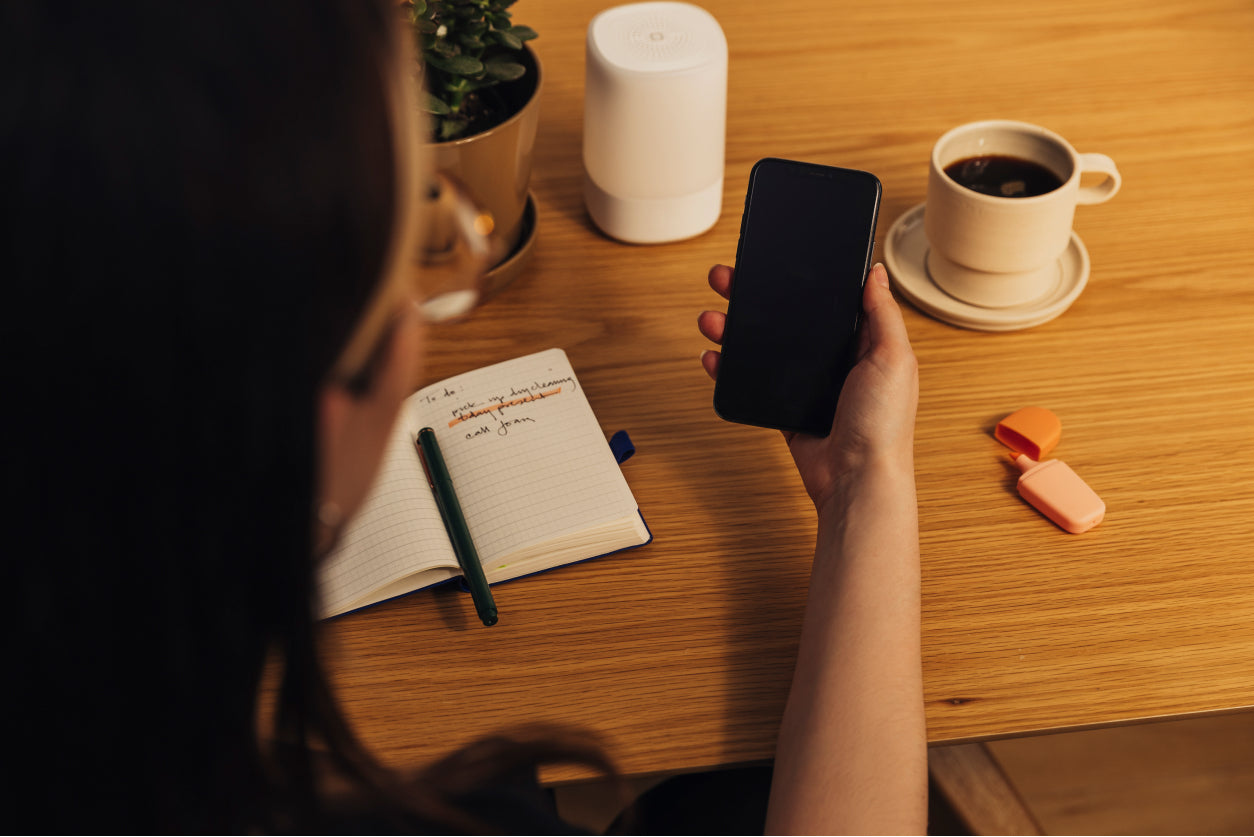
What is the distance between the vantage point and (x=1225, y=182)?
3.41ft

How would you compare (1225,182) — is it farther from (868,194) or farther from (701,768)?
(701,768)

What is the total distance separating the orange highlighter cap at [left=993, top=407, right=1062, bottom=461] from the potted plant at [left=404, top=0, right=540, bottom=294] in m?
0.47

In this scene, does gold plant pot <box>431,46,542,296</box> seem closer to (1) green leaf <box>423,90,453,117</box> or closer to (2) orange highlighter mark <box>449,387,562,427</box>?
(1) green leaf <box>423,90,453,117</box>

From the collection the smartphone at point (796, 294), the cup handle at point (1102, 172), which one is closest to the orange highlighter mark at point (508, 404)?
the smartphone at point (796, 294)

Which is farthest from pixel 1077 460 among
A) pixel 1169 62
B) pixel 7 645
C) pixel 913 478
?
pixel 7 645

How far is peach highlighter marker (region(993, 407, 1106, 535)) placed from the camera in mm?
772

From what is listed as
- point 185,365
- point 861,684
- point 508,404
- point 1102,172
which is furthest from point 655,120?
point 185,365

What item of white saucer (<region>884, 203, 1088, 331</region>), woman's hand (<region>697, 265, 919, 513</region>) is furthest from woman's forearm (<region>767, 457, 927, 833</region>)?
white saucer (<region>884, 203, 1088, 331</region>)

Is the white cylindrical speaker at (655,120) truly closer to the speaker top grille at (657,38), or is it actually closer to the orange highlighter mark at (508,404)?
the speaker top grille at (657,38)

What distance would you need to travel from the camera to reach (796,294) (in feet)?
2.68

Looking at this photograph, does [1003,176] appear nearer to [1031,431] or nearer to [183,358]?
[1031,431]

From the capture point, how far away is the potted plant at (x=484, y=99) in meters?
0.84

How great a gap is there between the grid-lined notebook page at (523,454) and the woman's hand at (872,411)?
15cm

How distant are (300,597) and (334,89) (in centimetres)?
20
